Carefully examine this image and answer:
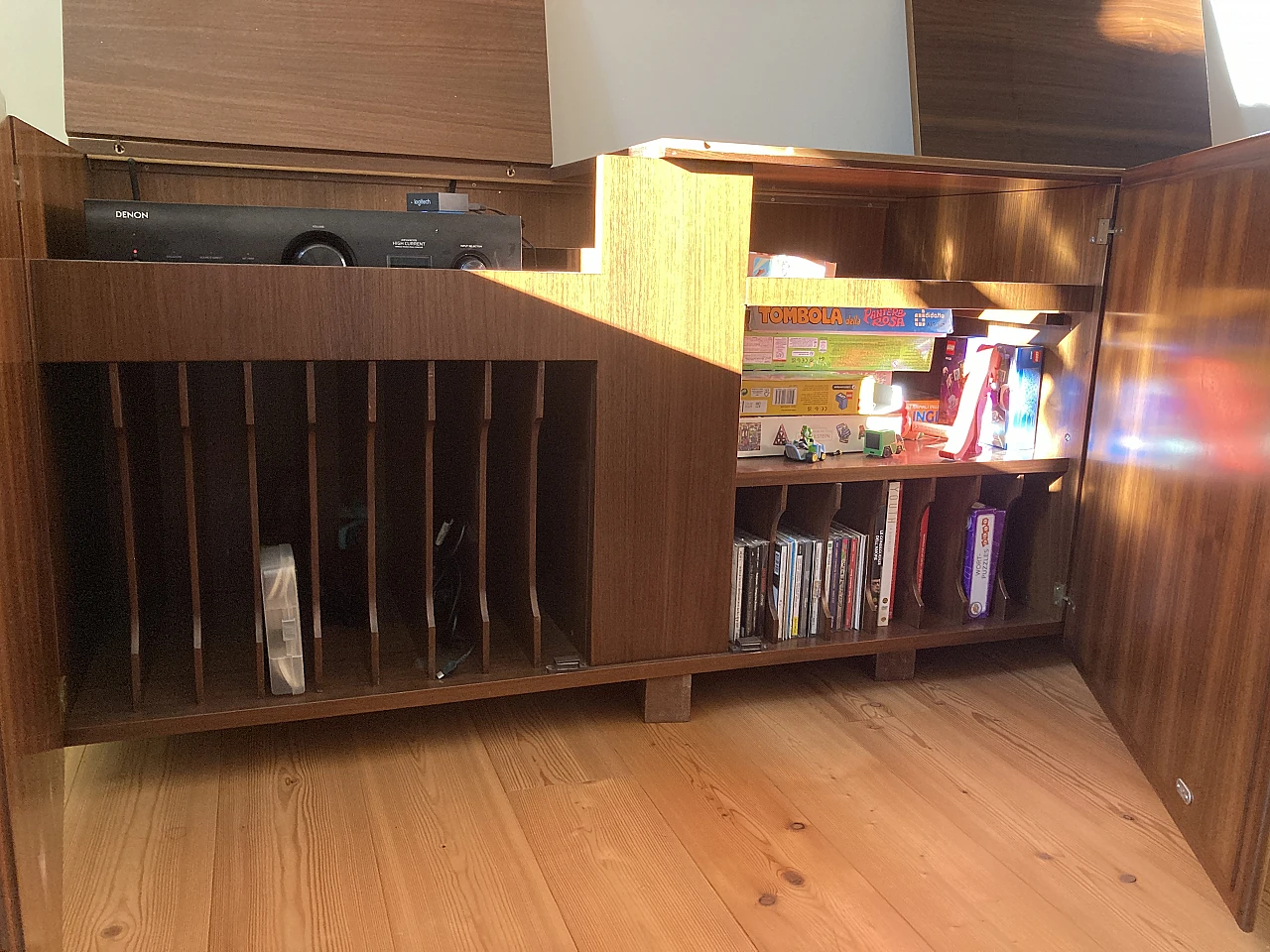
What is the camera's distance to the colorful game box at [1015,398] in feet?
5.53

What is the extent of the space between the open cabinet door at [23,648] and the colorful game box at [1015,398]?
1439 mm

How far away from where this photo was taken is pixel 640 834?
120 centimetres

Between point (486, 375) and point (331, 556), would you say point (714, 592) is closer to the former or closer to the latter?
point (486, 375)

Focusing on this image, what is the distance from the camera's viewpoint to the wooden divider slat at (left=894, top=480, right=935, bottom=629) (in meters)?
1.63

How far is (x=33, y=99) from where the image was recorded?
147 centimetres

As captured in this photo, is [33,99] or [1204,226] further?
[33,99]

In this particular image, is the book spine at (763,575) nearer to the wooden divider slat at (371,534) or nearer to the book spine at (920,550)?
the book spine at (920,550)

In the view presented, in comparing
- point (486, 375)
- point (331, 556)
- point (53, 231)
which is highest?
point (53, 231)

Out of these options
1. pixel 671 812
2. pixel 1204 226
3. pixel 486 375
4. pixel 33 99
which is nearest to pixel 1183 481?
pixel 1204 226

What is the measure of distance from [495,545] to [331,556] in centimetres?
27

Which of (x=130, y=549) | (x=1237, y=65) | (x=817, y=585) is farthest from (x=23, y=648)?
(x=1237, y=65)

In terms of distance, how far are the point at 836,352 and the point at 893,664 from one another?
54 centimetres

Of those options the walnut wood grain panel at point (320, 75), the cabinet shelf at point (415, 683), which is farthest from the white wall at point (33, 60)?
the cabinet shelf at point (415, 683)

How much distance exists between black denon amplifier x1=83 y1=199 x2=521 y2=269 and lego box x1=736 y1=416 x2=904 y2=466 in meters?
0.49
